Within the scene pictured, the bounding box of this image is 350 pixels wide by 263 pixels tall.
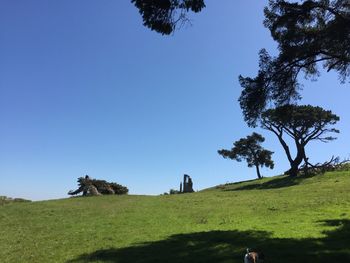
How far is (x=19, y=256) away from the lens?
1812 cm

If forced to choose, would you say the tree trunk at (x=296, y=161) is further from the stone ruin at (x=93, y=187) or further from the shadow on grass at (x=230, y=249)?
the shadow on grass at (x=230, y=249)

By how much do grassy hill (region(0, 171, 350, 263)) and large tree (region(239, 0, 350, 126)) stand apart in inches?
250

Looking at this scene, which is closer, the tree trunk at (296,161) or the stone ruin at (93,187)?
the stone ruin at (93,187)

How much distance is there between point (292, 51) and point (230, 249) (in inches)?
479

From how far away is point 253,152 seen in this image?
284 feet

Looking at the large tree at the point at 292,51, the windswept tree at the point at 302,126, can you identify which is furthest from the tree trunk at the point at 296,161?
the large tree at the point at 292,51

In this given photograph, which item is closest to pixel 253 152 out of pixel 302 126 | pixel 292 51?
→ pixel 302 126

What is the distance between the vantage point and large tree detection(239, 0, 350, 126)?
2362cm

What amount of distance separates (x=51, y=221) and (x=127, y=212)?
5582 mm

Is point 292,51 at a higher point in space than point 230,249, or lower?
higher

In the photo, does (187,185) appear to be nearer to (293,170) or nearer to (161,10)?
(293,170)

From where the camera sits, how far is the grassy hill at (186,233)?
53.7ft

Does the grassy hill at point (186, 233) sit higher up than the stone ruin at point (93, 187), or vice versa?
the stone ruin at point (93, 187)

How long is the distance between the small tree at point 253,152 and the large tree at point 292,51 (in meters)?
58.9
